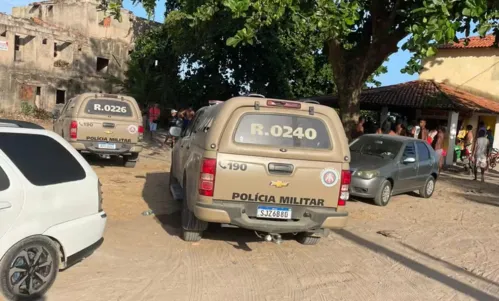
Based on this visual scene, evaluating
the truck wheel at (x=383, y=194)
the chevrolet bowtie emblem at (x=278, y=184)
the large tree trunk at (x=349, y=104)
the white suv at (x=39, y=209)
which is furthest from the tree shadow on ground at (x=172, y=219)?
the large tree trunk at (x=349, y=104)

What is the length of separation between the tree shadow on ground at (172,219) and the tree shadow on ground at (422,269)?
154cm

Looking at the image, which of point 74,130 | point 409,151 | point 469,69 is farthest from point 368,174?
point 469,69

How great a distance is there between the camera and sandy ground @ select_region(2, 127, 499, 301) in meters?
4.80

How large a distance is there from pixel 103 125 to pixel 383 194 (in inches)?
267

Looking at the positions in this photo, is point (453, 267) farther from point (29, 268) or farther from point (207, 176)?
point (29, 268)

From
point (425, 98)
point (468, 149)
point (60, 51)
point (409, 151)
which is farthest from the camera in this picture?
point (60, 51)

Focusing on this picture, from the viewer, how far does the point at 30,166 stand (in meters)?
4.12

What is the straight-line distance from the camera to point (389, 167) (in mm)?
10180

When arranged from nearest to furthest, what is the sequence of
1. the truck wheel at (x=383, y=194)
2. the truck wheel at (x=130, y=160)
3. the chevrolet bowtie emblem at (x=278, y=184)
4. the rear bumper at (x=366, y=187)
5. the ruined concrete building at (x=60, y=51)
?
1. the chevrolet bowtie emblem at (x=278, y=184)
2. the rear bumper at (x=366, y=187)
3. the truck wheel at (x=383, y=194)
4. the truck wheel at (x=130, y=160)
5. the ruined concrete building at (x=60, y=51)

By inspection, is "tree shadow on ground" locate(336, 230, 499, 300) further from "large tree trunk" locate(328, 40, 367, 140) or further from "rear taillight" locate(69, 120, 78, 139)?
"rear taillight" locate(69, 120, 78, 139)

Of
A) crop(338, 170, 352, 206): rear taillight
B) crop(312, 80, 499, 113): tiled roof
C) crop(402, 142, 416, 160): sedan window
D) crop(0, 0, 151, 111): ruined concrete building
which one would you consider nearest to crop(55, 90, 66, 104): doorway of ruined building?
crop(0, 0, 151, 111): ruined concrete building

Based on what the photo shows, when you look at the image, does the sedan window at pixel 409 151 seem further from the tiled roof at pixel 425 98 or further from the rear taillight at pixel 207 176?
the tiled roof at pixel 425 98

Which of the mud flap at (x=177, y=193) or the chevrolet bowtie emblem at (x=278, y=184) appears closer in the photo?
the chevrolet bowtie emblem at (x=278, y=184)

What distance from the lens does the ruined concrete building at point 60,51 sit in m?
25.6
